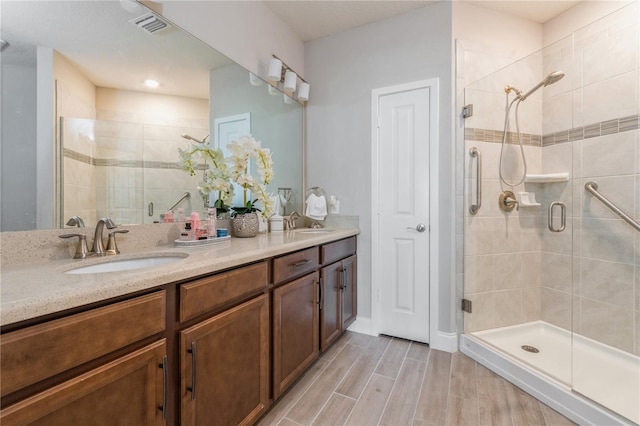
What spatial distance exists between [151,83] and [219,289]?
1.14 m

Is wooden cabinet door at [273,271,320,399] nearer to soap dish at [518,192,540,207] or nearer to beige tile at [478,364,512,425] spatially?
beige tile at [478,364,512,425]

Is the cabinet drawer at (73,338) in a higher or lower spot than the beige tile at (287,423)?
higher

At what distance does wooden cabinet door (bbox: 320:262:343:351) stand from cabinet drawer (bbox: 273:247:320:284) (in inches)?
6.2

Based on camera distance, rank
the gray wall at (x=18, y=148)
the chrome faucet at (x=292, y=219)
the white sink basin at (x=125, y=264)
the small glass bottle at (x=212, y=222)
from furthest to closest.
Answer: the chrome faucet at (x=292, y=219)
the small glass bottle at (x=212, y=222)
the white sink basin at (x=125, y=264)
the gray wall at (x=18, y=148)

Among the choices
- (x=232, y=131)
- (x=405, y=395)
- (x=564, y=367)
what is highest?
(x=232, y=131)

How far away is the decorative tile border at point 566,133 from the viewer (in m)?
1.88

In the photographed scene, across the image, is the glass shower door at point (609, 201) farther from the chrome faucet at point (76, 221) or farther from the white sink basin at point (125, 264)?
the chrome faucet at point (76, 221)

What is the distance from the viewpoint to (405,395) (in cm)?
168

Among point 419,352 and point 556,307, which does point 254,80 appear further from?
point 556,307

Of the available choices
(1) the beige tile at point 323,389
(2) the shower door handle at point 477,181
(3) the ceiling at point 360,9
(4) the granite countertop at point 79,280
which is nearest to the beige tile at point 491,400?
(1) the beige tile at point 323,389

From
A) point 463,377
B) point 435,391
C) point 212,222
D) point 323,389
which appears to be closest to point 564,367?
point 463,377

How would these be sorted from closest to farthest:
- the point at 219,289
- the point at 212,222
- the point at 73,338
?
the point at 73,338 → the point at 219,289 → the point at 212,222

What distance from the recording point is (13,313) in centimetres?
60

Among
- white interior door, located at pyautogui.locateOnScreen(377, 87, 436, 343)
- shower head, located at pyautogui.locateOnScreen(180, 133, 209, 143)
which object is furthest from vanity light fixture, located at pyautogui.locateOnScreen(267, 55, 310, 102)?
shower head, located at pyautogui.locateOnScreen(180, 133, 209, 143)
